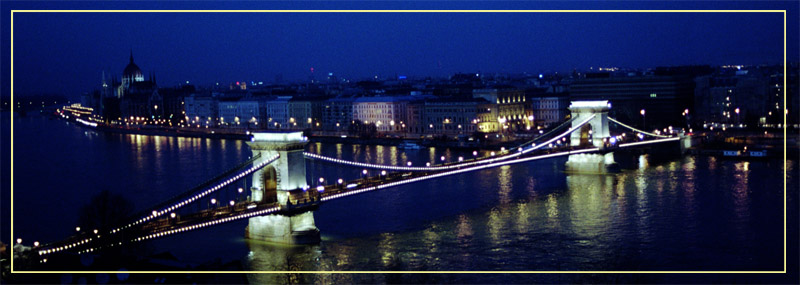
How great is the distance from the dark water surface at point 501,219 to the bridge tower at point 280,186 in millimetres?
116

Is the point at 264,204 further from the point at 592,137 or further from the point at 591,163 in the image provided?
the point at 592,137

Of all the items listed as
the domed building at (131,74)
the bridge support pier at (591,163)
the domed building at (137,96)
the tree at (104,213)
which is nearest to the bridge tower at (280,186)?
the tree at (104,213)

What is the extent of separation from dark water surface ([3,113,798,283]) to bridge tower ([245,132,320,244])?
0.12 metres

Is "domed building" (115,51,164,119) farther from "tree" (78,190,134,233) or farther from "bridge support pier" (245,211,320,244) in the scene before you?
"bridge support pier" (245,211,320,244)

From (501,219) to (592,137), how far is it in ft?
15.1

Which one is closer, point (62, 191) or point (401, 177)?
point (401, 177)

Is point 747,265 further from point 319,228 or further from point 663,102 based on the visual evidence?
point 663,102

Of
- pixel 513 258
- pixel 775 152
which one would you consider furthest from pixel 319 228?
pixel 775 152

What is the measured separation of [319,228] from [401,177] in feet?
3.72

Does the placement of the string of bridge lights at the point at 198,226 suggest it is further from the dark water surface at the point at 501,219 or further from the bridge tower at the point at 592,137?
the bridge tower at the point at 592,137

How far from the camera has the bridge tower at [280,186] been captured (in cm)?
653

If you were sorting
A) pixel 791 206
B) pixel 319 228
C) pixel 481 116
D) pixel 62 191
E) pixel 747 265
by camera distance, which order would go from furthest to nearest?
pixel 481 116 → pixel 62 191 → pixel 791 206 → pixel 319 228 → pixel 747 265

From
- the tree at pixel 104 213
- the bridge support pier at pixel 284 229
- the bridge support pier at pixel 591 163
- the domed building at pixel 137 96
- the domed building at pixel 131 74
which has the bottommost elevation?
the bridge support pier at pixel 284 229

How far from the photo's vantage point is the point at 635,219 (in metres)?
7.20
